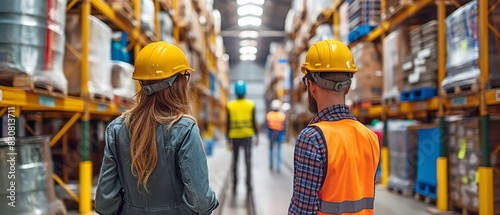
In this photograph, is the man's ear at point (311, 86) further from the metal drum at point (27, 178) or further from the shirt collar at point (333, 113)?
the metal drum at point (27, 178)

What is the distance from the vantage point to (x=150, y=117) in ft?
5.60

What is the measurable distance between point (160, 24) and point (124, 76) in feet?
7.91

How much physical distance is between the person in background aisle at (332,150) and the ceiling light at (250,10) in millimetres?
17248

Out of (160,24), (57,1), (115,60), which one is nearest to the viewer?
(57,1)

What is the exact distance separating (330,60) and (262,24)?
906 inches

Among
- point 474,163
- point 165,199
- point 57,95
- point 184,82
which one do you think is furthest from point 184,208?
point 474,163

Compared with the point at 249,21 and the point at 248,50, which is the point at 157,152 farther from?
the point at 248,50

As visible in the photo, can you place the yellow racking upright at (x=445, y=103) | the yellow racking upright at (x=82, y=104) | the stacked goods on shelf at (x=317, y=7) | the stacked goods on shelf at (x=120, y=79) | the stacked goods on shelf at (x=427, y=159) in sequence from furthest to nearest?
the stacked goods on shelf at (x=317, y=7) → the stacked goods on shelf at (x=120, y=79) → the stacked goods on shelf at (x=427, y=159) → the yellow racking upright at (x=445, y=103) → the yellow racking upright at (x=82, y=104)

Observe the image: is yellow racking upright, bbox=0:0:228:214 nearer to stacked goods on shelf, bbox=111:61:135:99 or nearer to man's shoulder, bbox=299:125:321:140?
stacked goods on shelf, bbox=111:61:135:99

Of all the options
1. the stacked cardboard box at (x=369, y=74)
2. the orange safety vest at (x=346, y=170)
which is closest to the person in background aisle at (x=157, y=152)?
the orange safety vest at (x=346, y=170)

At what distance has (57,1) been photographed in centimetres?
352

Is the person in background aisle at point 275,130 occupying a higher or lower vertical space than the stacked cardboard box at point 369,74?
lower

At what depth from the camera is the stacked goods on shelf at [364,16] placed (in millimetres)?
6398

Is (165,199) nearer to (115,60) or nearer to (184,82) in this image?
(184,82)
